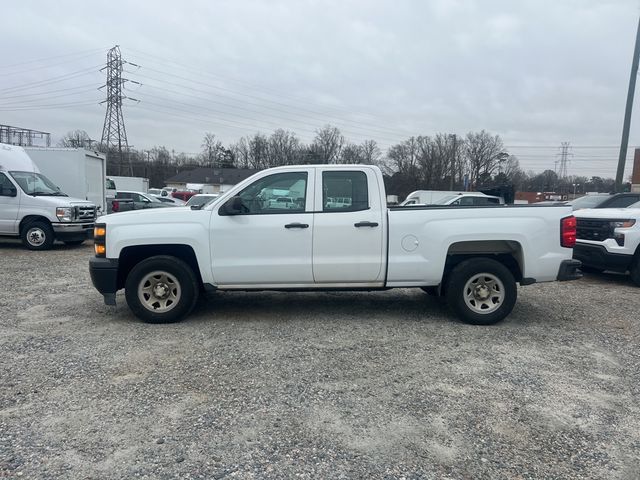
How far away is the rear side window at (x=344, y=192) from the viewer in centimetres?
558

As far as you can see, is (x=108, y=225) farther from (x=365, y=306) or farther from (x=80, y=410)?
(x=365, y=306)

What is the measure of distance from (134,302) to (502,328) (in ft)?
14.6

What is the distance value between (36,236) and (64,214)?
2.97 feet

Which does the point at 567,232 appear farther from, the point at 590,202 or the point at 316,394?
the point at 590,202

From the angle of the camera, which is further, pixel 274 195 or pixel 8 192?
pixel 8 192

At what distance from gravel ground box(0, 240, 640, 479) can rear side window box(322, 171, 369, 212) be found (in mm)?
1433

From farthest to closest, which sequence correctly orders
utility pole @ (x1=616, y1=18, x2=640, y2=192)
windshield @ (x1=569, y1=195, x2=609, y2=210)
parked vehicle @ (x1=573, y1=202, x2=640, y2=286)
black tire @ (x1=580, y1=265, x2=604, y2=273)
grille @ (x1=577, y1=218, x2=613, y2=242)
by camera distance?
utility pole @ (x1=616, y1=18, x2=640, y2=192)
windshield @ (x1=569, y1=195, x2=609, y2=210)
black tire @ (x1=580, y1=265, x2=604, y2=273)
grille @ (x1=577, y1=218, x2=613, y2=242)
parked vehicle @ (x1=573, y1=202, x2=640, y2=286)

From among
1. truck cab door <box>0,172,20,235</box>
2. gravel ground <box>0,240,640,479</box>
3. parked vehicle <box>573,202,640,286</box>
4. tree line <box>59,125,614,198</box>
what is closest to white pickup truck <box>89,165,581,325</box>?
gravel ground <box>0,240,640,479</box>

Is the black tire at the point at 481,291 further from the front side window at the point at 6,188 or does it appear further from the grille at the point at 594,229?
the front side window at the point at 6,188

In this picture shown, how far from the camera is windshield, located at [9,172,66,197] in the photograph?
12078mm

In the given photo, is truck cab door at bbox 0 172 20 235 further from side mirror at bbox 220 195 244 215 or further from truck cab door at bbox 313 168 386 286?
truck cab door at bbox 313 168 386 286

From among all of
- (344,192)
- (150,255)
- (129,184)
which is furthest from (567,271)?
(129,184)

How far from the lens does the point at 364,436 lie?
3.17 m

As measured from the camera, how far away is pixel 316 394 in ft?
12.3
